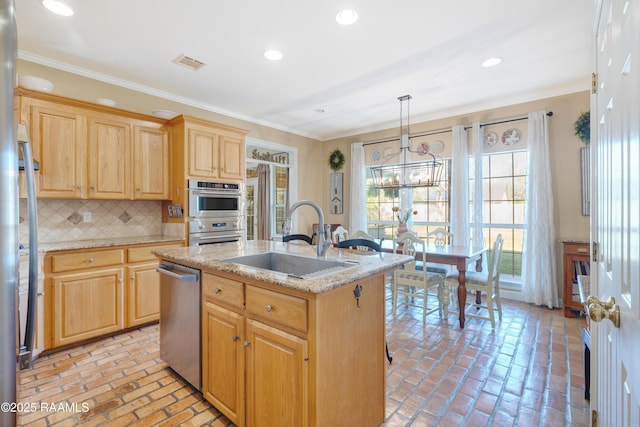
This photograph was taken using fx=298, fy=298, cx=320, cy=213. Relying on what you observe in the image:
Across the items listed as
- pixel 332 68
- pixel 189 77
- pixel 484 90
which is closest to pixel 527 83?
pixel 484 90

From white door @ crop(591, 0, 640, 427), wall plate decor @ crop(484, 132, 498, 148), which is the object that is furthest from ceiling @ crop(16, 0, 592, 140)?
white door @ crop(591, 0, 640, 427)

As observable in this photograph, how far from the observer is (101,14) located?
2232 millimetres

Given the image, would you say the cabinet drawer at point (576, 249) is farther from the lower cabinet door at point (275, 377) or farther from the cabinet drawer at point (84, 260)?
the cabinet drawer at point (84, 260)

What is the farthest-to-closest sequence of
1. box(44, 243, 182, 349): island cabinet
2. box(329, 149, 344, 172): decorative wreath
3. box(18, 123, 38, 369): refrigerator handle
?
1. box(329, 149, 344, 172): decorative wreath
2. box(44, 243, 182, 349): island cabinet
3. box(18, 123, 38, 369): refrigerator handle

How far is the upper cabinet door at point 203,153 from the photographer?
3490 millimetres

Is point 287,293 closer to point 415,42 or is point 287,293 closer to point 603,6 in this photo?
point 603,6

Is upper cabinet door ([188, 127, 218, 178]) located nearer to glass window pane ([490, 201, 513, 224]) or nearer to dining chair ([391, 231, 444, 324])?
dining chair ([391, 231, 444, 324])

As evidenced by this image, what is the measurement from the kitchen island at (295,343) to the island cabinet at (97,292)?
1.58 m

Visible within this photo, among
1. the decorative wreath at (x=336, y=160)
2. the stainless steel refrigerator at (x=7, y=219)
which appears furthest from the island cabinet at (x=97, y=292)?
the decorative wreath at (x=336, y=160)

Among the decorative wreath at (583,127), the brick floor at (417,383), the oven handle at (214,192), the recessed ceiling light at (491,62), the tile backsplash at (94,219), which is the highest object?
the recessed ceiling light at (491,62)

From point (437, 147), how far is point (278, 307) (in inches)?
160

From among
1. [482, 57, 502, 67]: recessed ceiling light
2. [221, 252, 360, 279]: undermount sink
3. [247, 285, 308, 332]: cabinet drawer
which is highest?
[482, 57, 502, 67]: recessed ceiling light

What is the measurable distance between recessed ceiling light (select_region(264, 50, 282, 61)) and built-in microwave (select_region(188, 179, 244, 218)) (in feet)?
5.26

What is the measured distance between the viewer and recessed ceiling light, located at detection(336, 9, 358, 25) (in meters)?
2.23
